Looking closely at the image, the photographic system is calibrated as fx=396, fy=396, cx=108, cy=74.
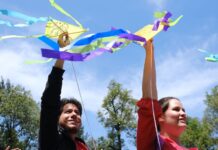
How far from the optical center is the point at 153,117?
9.01ft

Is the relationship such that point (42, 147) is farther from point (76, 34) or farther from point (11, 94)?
point (11, 94)

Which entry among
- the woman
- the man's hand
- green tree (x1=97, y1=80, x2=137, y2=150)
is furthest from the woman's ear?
green tree (x1=97, y1=80, x2=137, y2=150)

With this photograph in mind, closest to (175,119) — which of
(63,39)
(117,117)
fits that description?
Result: (63,39)

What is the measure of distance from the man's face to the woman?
0.62m

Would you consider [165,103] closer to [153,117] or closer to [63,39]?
[153,117]

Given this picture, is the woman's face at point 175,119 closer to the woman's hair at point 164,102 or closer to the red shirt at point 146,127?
the woman's hair at point 164,102

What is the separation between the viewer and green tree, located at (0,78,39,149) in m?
26.4

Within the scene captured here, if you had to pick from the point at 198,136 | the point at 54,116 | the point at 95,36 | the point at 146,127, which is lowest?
the point at 146,127

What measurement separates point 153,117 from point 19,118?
2524cm

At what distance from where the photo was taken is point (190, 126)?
27531 mm

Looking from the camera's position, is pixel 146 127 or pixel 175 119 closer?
pixel 146 127

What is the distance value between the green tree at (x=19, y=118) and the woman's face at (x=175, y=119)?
24.2 meters

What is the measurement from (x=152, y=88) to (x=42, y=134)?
2.86ft

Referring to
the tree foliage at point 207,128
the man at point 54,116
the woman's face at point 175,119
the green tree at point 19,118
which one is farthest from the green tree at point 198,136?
the man at point 54,116
